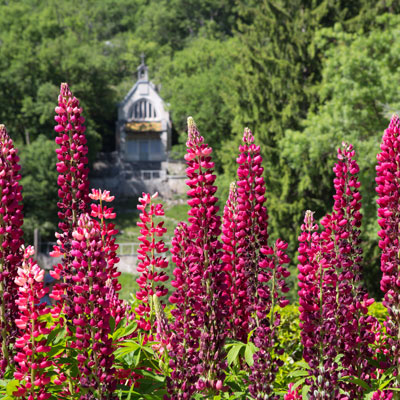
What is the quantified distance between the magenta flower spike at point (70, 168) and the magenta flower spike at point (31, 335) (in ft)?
2.17

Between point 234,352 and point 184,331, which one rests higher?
point 184,331

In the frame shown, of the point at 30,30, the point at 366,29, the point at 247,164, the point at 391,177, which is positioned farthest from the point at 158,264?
the point at 30,30

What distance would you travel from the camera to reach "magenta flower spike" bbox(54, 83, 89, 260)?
164 inches

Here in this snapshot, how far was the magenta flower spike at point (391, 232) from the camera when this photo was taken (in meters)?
4.10

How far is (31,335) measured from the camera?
3.41 meters

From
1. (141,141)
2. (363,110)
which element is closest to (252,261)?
(363,110)

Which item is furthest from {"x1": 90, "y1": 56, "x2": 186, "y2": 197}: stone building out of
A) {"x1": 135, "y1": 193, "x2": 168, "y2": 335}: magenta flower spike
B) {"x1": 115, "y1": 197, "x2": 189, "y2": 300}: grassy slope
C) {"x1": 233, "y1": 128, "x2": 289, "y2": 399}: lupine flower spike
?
{"x1": 233, "y1": 128, "x2": 289, "y2": 399}: lupine flower spike

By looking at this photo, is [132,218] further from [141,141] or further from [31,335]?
[31,335]

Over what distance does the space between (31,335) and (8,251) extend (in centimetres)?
74

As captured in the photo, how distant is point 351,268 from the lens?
4.40 metres

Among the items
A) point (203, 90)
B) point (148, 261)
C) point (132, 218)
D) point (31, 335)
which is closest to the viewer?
point (31, 335)

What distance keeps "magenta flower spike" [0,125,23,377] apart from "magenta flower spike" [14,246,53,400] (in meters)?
0.36

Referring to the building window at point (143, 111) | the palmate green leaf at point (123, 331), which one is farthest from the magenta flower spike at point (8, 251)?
the building window at point (143, 111)

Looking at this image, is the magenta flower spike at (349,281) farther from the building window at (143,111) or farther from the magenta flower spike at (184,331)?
the building window at (143,111)
